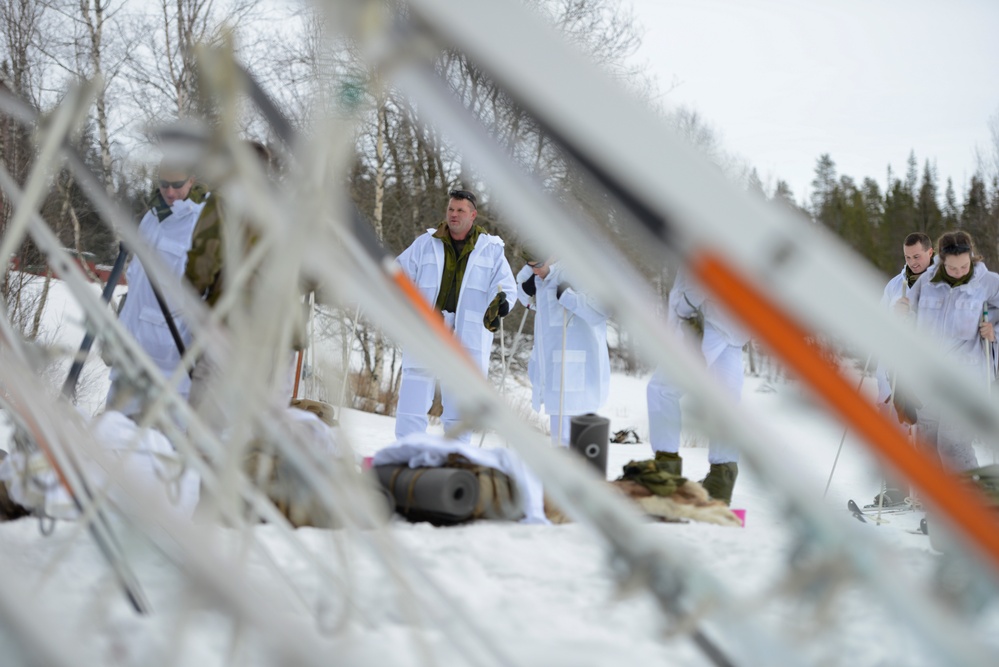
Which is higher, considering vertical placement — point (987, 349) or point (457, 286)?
point (457, 286)

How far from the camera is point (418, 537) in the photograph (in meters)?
Result: 3.31

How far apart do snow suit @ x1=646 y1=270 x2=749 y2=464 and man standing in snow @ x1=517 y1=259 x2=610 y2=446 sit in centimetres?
68

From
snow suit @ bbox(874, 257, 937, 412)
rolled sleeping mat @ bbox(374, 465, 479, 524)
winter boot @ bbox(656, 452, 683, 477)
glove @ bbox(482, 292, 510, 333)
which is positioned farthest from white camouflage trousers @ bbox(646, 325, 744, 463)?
rolled sleeping mat @ bbox(374, 465, 479, 524)

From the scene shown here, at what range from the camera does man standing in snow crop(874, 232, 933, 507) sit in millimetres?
5777

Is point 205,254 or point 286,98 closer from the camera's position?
point 205,254

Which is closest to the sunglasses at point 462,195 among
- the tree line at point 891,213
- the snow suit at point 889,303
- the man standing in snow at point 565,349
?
the man standing in snow at point 565,349

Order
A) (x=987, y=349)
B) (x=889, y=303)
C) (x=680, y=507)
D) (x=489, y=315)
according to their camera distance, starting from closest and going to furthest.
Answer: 1. (x=680, y=507)
2. (x=987, y=349)
3. (x=489, y=315)
4. (x=889, y=303)

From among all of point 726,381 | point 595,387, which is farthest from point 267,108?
point 595,387

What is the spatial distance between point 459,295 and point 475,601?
3.36 m

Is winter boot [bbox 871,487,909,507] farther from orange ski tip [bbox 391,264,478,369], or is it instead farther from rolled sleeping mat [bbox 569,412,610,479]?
orange ski tip [bbox 391,264,478,369]

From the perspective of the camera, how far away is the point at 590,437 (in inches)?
174

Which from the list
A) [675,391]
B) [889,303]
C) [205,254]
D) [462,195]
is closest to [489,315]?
[462,195]

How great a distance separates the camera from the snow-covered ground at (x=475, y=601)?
1.25 metres

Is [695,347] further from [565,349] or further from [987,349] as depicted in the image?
[987,349]
